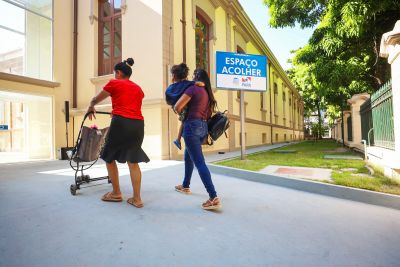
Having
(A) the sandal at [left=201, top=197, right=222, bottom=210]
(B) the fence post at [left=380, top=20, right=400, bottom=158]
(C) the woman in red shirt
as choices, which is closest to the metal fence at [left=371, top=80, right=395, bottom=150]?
(B) the fence post at [left=380, top=20, right=400, bottom=158]

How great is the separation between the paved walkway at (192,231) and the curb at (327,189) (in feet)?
0.43

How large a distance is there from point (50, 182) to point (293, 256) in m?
4.11

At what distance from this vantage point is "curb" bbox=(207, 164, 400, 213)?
2889mm

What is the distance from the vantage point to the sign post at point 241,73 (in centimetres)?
706

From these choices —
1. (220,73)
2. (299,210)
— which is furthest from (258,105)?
(299,210)

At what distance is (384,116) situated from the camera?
4.92 m

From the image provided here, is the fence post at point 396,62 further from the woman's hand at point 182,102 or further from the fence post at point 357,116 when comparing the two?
the fence post at point 357,116

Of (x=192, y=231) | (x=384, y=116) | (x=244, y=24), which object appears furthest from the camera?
(x=244, y=24)

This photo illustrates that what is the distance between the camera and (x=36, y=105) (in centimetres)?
880

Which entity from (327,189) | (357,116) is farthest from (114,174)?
(357,116)

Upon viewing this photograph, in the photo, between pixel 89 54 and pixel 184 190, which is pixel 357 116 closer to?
pixel 184 190

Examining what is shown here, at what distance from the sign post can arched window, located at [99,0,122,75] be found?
13.7 ft

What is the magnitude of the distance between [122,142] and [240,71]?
557 cm

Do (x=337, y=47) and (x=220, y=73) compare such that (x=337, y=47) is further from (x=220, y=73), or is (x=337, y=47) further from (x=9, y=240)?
(x=9, y=240)
